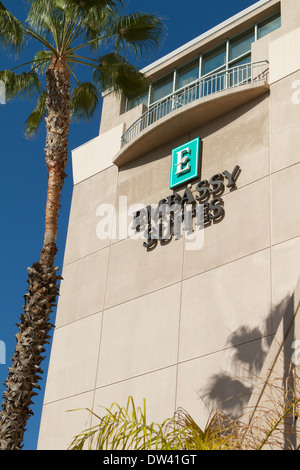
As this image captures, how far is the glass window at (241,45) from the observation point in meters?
24.9

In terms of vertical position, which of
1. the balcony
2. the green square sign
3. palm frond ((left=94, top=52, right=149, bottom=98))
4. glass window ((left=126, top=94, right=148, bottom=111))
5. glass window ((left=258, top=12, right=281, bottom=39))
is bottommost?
the green square sign

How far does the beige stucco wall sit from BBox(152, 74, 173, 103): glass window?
9.59 feet

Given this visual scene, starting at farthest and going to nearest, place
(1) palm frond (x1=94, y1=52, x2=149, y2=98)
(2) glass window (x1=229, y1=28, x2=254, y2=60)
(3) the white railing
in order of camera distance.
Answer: (2) glass window (x1=229, y1=28, x2=254, y2=60)
(3) the white railing
(1) palm frond (x1=94, y1=52, x2=149, y2=98)

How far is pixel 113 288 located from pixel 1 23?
9.02m

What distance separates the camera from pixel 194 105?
2352 cm

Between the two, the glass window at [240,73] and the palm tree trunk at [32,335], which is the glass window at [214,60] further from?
the palm tree trunk at [32,335]

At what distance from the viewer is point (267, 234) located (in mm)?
20156

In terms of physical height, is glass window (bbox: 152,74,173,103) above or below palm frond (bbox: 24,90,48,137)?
above

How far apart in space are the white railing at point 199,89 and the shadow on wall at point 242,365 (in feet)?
27.3

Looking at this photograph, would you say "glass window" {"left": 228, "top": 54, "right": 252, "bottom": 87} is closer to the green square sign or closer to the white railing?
the white railing

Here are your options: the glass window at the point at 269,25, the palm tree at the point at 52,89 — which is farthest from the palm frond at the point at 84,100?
the glass window at the point at 269,25

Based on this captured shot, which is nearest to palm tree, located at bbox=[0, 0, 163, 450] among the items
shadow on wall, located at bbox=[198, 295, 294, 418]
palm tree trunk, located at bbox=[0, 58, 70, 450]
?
palm tree trunk, located at bbox=[0, 58, 70, 450]

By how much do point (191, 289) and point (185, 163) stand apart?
4.56 meters

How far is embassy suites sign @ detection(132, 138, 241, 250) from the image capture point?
72.5 ft
